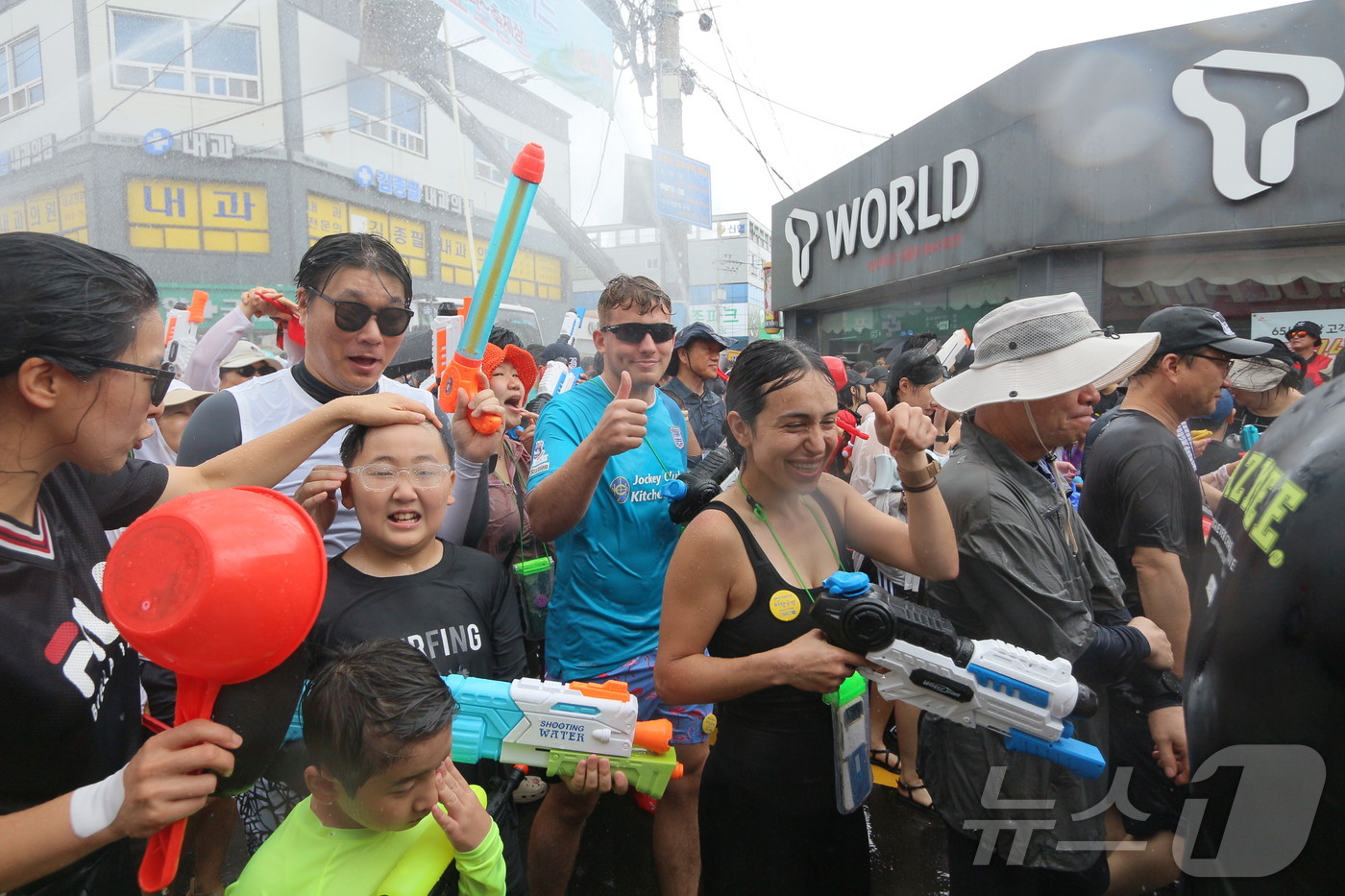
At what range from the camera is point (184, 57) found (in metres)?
15.6

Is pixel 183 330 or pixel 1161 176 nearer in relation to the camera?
pixel 183 330

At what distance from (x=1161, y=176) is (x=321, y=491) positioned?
31.7ft

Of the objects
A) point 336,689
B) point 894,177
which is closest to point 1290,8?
point 894,177

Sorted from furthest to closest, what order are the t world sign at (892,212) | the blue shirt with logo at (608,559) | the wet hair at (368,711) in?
the t world sign at (892,212)
the blue shirt with logo at (608,559)
the wet hair at (368,711)

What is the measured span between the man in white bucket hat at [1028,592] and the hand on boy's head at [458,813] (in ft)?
4.05

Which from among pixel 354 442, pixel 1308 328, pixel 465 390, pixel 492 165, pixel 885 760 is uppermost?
pixel 492 165

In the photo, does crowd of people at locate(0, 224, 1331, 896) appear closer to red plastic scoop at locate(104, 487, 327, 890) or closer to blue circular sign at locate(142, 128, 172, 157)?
red plastic scoop at locate(104, 487, 327, 890)

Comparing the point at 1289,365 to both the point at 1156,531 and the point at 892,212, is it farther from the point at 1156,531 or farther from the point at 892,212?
the point at 892,212

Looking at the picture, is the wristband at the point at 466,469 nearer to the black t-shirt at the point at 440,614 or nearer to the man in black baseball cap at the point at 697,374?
the black t-shirt at the point at 440,614

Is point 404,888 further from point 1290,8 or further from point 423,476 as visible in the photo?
point 1290,8

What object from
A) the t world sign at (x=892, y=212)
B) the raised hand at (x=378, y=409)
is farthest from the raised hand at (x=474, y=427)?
the t world sign at (x=892, y=212)

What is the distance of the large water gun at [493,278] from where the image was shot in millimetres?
1779

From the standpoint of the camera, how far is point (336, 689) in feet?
4.55

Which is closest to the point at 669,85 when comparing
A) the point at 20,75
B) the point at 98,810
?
A: the point at 20,75
